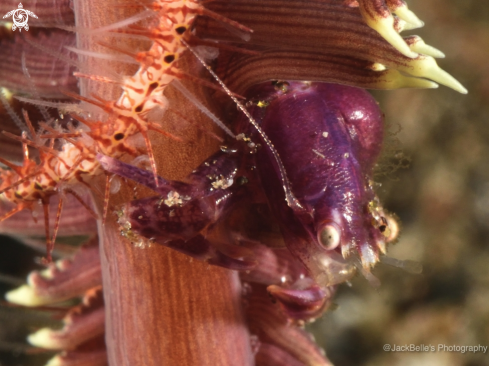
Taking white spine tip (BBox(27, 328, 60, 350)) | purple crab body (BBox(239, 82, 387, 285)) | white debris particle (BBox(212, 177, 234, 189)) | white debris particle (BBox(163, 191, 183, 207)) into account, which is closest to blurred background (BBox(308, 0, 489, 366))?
purple crab body (BBox(239, 82, 387, 285))

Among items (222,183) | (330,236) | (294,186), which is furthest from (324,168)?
(222,183)

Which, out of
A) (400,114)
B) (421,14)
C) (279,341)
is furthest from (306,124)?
(421,14)

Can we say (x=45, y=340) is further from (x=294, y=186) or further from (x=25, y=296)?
(x=294, y=186)

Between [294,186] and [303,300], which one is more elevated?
[294,186]

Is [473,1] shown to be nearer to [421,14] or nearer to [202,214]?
[421,14]

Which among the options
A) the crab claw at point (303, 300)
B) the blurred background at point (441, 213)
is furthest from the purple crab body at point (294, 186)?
the blurred background at point (441, 213)

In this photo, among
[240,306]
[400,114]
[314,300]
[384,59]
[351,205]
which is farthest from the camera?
[400,114]

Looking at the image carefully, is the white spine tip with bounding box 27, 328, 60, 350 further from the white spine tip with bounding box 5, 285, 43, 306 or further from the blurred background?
the blurred background
